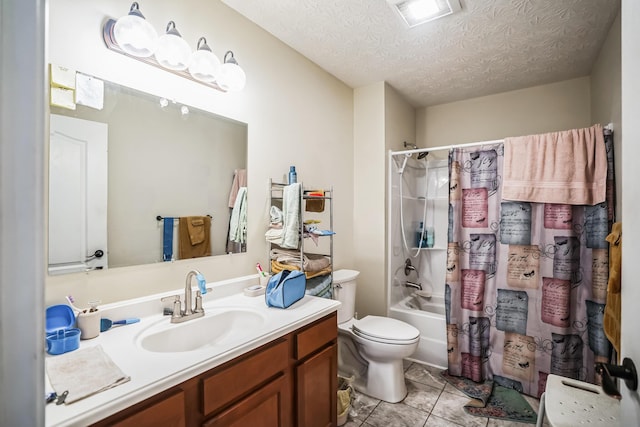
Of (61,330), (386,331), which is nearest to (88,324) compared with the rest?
(61,330)

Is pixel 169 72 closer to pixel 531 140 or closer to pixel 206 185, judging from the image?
pixel 206 185

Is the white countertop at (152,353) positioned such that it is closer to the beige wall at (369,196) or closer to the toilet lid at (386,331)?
the toilet lid at (386,331)

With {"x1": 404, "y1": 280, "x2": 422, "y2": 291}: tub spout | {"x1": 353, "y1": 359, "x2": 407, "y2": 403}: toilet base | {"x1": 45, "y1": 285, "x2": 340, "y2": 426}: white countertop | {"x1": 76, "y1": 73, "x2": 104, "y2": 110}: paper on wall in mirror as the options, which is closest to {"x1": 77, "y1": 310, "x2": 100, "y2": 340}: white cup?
{"x1": 45, "y1": 285, "x2": 340, "y2": 426}: white countertop

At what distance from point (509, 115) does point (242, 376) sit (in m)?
3.28

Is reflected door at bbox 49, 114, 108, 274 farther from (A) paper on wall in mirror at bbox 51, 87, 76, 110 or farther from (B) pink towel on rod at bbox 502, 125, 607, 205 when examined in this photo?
(B) pink towel on rod at bbox 502, 125, 607, 205

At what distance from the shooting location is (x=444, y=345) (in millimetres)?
2553

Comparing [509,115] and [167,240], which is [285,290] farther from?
[509,115]

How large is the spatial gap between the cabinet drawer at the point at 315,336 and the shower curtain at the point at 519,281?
131 centimetres

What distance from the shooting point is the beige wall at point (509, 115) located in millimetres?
2744

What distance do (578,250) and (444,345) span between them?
3.97 feet

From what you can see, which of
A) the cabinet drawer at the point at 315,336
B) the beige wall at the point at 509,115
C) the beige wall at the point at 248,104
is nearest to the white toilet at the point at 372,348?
the beige wall at the point at 248,104

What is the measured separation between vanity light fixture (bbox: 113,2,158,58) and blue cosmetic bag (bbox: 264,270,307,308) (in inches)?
48.2

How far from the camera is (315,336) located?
1479 mm

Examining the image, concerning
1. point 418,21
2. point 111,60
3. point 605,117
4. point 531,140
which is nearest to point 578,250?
point 531,140
